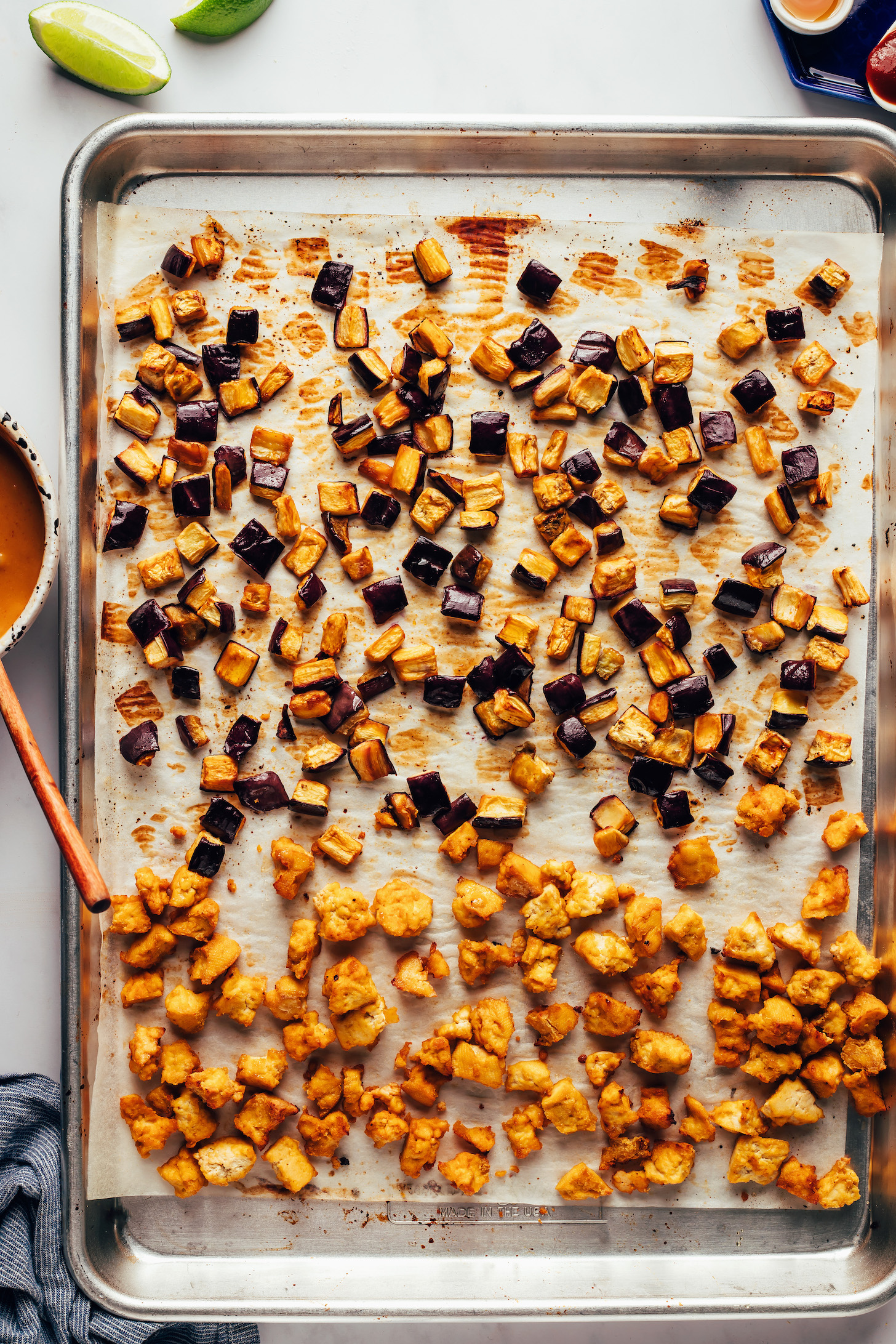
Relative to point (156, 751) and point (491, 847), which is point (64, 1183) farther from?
point (491, 847)

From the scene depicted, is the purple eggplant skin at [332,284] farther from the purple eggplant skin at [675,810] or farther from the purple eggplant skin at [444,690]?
the purple eggplant skin at [675,810]

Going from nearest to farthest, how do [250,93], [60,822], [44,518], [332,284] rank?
1. [60,822]
2. [44,518]
3. [332,284]
4. [250,93]

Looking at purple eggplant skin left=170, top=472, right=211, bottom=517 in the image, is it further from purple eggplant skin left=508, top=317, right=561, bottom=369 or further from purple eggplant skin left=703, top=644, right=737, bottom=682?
purple eggplant skin left=703, top=644, right=737, bottom=682

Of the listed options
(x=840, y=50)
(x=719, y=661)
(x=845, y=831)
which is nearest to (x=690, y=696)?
(x=719, y=661)

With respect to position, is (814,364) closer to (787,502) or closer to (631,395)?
(787,502)

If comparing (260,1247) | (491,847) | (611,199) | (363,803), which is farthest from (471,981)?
(611,199)

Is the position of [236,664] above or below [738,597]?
below

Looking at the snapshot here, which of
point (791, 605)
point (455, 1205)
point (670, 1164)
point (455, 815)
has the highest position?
point (791, 605)
